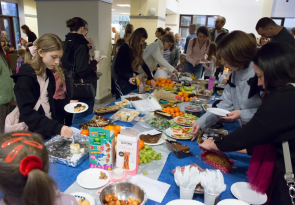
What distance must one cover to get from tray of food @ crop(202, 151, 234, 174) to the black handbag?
1.76 m

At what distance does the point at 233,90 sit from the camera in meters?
1.88

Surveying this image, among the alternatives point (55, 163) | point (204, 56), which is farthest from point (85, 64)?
point (204, 56)

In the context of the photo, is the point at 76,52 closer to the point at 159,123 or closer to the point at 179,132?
the point at 159,123

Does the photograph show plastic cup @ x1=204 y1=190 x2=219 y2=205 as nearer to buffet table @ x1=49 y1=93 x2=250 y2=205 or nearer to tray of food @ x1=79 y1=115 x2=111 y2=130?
buffet table @ x1=49 y1=93 x2=250 y2=205

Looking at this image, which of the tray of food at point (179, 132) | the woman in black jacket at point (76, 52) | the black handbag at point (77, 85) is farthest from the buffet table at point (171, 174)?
the black handbag at point (77, 85)

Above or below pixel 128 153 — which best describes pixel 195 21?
above

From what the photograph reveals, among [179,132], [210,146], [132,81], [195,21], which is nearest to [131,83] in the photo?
[132,81]

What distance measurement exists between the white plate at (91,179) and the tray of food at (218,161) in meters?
0.67

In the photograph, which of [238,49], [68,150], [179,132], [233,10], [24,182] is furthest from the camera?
[233,10]

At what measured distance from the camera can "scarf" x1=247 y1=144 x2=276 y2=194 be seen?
1.15 m

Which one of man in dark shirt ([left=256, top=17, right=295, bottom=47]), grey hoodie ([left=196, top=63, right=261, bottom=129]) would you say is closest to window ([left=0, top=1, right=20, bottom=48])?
man in dark shirt ([left=256, top=17, right=295, bottom=47])

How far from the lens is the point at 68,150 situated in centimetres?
148

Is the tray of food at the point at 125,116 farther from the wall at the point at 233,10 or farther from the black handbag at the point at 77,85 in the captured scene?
the wall at the point at 233,10

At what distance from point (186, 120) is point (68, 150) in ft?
3.77
